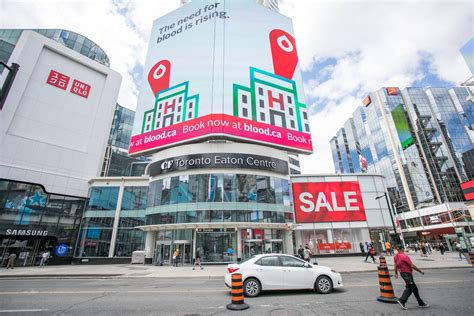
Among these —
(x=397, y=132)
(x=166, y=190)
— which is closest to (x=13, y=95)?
(x=166, y=190)

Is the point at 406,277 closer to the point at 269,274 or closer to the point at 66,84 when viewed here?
the point at 269,274

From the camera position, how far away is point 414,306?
684cm

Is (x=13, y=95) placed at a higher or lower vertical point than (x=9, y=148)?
higher

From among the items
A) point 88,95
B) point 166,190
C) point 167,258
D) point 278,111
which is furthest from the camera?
point 88,95

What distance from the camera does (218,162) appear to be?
27.8 meters

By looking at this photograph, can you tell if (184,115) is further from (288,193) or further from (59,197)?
(59,197)

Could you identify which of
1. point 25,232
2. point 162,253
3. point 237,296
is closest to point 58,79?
point 25,232

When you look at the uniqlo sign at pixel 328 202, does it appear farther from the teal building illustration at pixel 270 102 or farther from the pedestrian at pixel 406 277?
the pedestrian at pixel 406 277

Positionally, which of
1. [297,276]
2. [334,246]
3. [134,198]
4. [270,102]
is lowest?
[297,276]

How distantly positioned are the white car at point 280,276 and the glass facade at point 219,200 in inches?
656

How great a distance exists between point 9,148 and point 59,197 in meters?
8.93

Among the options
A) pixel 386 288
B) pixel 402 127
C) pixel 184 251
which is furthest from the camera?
pixel 402 127

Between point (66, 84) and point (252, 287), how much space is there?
44.6m

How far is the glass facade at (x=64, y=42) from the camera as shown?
35.8 m
